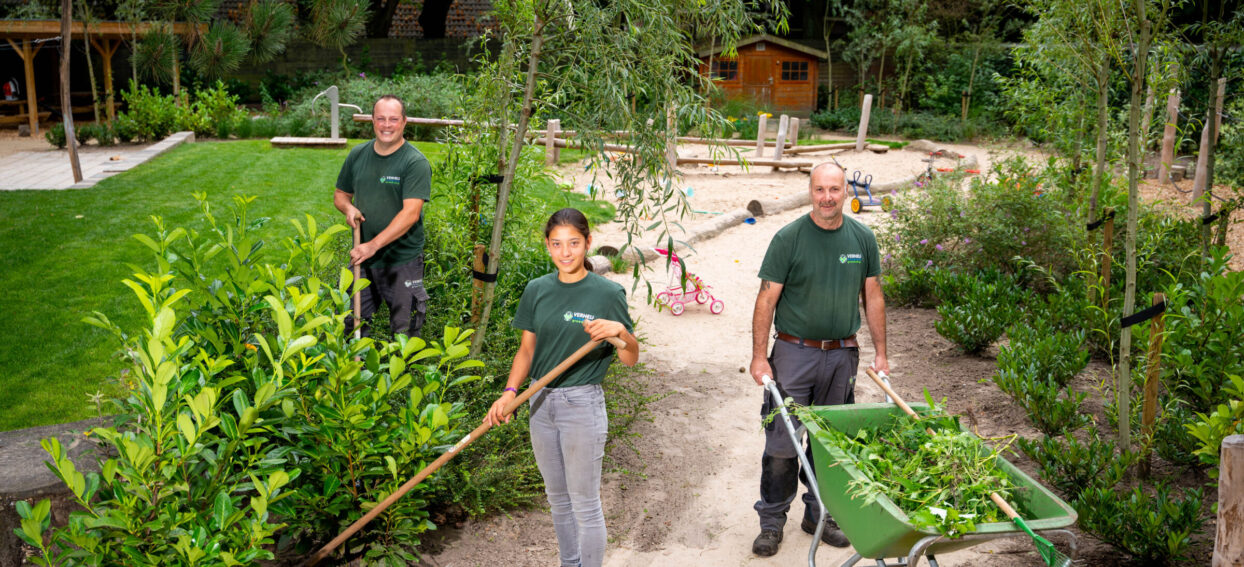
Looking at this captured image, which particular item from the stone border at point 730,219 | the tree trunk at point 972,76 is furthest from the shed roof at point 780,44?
the stone border at point 730,219

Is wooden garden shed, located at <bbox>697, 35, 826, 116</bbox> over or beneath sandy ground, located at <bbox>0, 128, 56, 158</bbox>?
over

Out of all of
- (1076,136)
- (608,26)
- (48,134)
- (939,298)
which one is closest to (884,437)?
(608,26)

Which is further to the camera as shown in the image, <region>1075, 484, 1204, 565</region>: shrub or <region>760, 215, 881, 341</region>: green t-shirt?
<region>760, 215, 881, 341</region>: green t-shirt

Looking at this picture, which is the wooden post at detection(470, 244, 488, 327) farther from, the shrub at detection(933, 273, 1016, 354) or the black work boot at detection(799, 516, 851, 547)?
the shrub at detection(933, 273, 1016, 354)

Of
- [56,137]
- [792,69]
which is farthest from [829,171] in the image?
[792,69]

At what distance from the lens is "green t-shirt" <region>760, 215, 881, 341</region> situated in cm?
419

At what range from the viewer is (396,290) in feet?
17.8

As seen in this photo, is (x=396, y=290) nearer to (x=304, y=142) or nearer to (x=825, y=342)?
(x=825, y=342)

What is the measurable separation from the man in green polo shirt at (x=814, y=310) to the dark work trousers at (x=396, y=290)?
85.7 inches

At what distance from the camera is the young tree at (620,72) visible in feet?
15.2

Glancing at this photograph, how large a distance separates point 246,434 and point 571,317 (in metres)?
1.26

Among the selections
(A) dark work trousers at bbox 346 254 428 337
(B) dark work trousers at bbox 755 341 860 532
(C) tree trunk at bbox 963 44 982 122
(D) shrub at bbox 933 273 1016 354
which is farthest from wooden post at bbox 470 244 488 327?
(C) tree trunk at bbox 963 44 982 122

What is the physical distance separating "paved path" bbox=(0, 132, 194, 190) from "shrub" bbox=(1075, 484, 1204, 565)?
11284 mm

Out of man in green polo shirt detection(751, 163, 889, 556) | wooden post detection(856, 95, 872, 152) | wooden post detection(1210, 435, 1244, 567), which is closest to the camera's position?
wooden post detection(1210, 435, 1244, 567)
